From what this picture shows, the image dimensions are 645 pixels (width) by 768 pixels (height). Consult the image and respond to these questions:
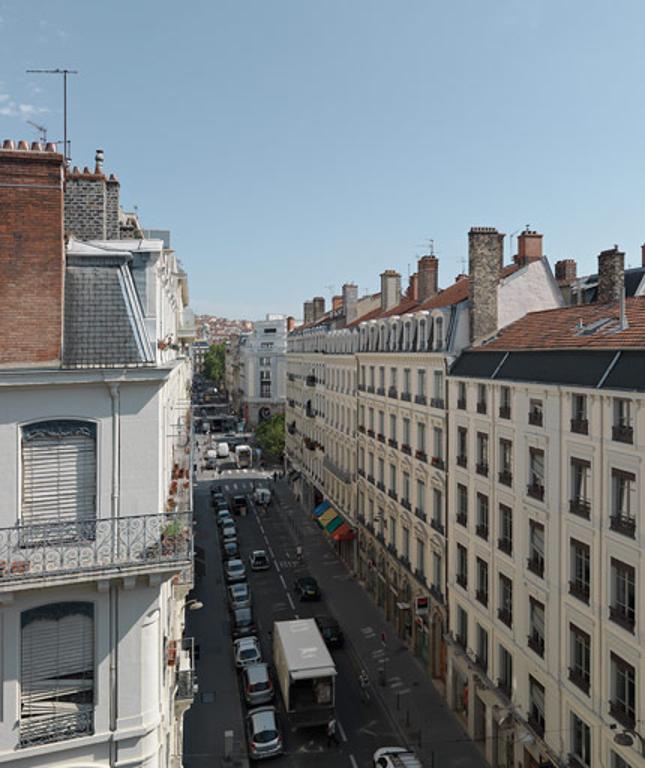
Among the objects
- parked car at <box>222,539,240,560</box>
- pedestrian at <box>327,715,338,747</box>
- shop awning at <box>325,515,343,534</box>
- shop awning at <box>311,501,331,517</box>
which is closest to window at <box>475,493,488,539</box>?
pedestrian at <box>327,715,338,747</box>

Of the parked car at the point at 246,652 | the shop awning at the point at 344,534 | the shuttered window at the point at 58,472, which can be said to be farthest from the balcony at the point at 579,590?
the shop awning at the point at 344,534

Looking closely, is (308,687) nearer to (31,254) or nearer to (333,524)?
(31,254)

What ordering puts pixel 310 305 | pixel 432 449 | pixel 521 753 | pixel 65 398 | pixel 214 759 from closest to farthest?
pixel 65 398 < pixel 521 753 < pixel 214 759 < pixel 432 449 < pixel 310 305

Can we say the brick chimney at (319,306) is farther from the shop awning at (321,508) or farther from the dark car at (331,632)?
the dark car at (331,632)

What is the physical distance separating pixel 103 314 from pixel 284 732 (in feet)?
69.2

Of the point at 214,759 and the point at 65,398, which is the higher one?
the point at 65,398

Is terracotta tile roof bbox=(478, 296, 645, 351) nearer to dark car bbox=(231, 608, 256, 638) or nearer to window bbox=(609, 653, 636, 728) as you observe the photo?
window bbox=(609, 653, 636, 728)

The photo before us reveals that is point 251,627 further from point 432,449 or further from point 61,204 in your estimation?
point 61,204

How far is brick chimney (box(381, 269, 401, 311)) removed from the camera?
47.7m

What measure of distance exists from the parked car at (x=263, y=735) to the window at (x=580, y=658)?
11593 mm

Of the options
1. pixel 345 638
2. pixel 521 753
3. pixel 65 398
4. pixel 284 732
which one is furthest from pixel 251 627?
pixel 65 398

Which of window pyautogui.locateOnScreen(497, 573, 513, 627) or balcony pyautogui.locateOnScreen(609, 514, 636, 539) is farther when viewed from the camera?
window pyautogui.locateOnScreen(497, 573, 513, 627)

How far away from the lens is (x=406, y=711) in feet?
91.6

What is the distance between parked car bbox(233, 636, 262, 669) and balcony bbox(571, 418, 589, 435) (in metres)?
19.8
